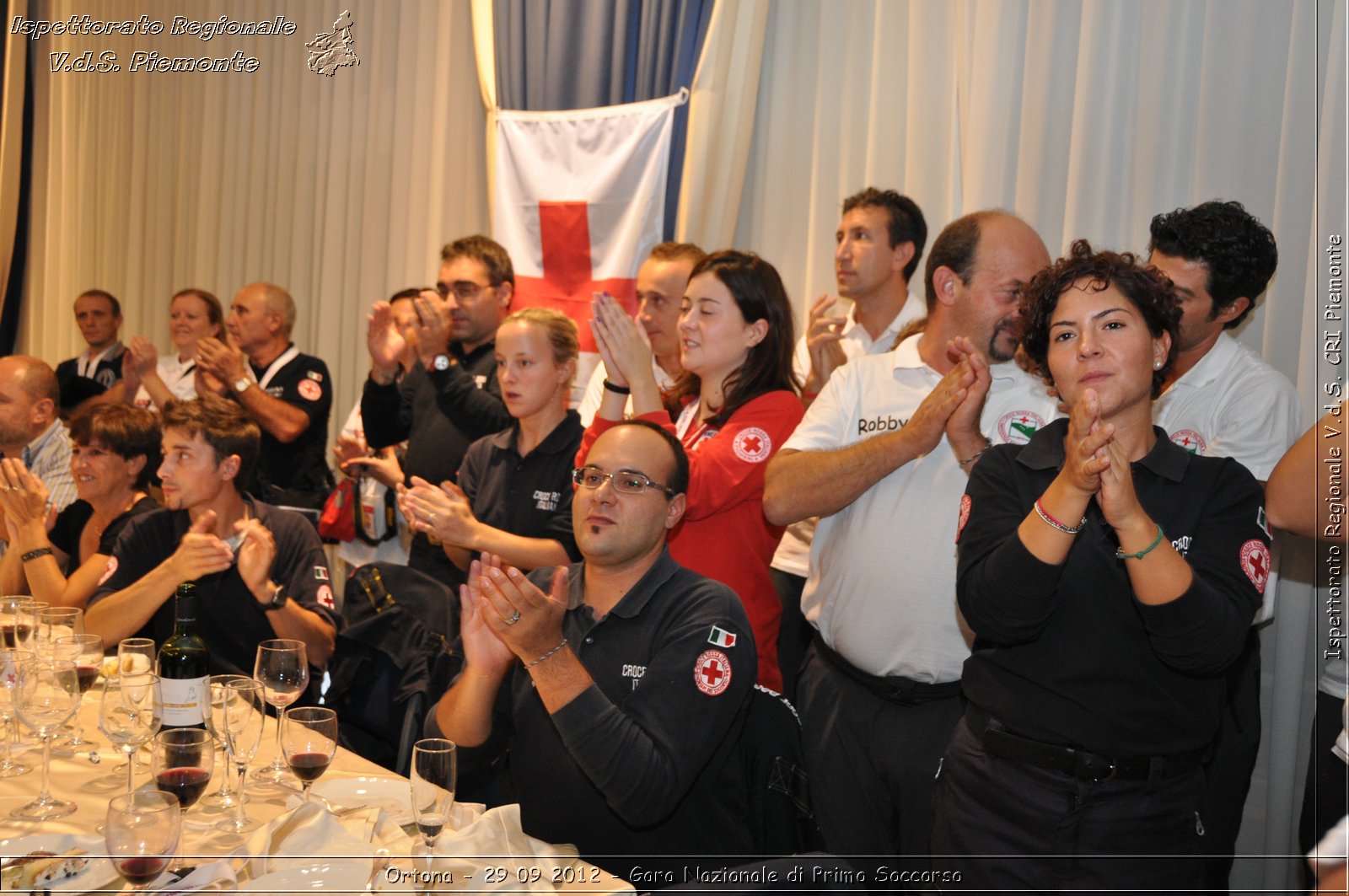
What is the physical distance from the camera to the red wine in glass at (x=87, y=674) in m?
2.17

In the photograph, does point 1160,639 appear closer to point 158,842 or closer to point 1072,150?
point 158,842

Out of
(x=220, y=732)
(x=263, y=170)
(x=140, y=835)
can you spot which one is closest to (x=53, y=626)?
(x=220, y=732)

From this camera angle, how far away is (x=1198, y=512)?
183 cm

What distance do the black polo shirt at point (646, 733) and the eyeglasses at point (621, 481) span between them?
15 cm

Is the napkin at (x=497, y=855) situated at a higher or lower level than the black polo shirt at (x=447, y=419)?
lower

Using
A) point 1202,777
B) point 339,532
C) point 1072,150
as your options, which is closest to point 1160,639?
point 1202,777

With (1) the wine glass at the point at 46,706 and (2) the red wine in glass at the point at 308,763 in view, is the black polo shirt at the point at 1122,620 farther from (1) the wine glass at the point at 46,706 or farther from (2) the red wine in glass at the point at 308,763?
(1) the wine glass at the point at 46,706

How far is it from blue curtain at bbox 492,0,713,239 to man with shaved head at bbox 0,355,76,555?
2.10 meters

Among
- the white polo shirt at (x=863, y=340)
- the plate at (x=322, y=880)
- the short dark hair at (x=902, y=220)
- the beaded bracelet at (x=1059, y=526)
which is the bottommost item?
the plate at (x=322, y=880)

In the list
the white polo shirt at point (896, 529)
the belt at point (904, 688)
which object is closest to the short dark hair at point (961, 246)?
the white polo shirt at point (896, 529)

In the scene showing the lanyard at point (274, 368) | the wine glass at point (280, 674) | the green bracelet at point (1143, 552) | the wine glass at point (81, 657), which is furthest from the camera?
the lanyard at point (274, 368)

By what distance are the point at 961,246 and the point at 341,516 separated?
2.77m

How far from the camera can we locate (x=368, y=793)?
6.29 feet

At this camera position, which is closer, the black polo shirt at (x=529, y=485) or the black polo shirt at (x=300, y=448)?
the black polo shirt at (x=529, y=485)
